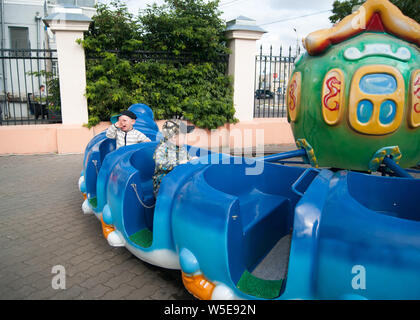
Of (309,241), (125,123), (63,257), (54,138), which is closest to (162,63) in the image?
(54,138)

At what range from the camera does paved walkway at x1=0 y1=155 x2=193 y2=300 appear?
107 inches

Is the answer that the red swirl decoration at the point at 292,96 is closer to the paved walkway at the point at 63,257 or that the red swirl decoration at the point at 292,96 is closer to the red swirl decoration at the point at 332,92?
the red swirl decoration at the point at 332,92

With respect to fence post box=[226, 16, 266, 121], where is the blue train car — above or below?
below

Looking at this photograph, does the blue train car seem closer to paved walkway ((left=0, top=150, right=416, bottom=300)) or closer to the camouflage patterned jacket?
the camouflage patterned jacket

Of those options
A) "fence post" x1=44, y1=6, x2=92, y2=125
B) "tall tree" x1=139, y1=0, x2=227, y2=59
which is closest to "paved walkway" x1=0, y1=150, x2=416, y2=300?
"fence post" x1=44, y1=6, x2=92, y2=125

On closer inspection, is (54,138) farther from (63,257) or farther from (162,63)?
(63,257)

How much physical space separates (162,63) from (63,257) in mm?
6148

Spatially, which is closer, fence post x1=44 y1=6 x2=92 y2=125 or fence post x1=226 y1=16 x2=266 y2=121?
fence post x1=44 y1=6 x2=92 y2=125

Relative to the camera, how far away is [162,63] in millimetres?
8469

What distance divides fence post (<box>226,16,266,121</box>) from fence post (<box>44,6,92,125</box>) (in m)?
3.48

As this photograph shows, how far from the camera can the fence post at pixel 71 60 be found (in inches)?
296

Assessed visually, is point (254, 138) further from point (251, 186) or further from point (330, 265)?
point (330, 265)

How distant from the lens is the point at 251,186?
11.7 feet
